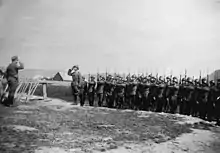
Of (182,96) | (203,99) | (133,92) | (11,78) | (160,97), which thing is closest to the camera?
(11,78)

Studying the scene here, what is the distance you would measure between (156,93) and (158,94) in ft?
0.12

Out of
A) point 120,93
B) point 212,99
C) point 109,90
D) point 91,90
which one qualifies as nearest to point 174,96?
point 212,99

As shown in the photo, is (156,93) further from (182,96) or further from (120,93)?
(120,93)

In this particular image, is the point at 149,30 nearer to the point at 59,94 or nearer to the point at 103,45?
the point at 103,45

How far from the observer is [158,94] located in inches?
164

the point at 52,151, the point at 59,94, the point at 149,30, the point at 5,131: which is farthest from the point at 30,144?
the point at 59,94

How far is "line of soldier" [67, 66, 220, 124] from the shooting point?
3.63 metres

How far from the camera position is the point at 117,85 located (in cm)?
443

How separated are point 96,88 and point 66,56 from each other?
1.83 m

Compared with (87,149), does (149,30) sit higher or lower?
higher

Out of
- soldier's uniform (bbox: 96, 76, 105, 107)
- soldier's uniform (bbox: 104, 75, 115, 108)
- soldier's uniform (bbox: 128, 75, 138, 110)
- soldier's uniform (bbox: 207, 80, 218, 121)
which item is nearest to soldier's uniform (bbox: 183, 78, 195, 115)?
soldier's uniform (bbox: 207, 80, 218, 121)

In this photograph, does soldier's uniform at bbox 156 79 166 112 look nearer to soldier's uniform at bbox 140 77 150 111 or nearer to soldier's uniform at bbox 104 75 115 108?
soldier's uniform at bbox 140 77 150 111

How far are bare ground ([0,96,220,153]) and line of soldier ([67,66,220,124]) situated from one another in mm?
557

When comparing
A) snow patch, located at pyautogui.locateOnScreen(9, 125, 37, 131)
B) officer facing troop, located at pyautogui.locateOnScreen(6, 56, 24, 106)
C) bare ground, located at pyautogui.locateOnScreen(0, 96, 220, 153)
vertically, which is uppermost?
officer facing troop, located at pyautogui.locateOnScreen(6, 56, 24, 106)
